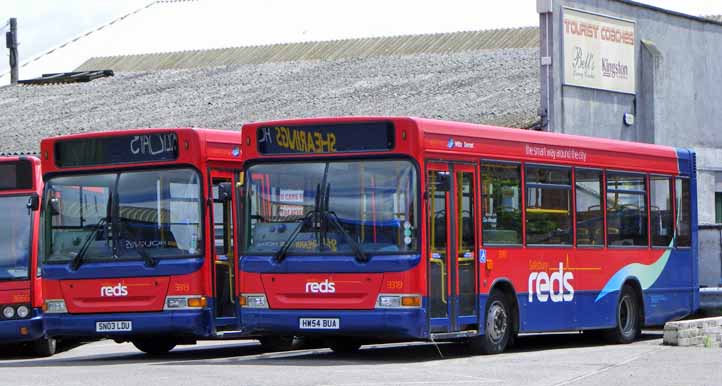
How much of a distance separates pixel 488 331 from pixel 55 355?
6503 millimetres

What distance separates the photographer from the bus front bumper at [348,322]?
1691cm

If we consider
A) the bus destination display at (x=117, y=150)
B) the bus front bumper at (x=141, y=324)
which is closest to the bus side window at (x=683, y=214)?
the bus front bumper at (x=141, y=324)

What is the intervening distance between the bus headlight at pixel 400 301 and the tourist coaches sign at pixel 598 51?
45.8 ft

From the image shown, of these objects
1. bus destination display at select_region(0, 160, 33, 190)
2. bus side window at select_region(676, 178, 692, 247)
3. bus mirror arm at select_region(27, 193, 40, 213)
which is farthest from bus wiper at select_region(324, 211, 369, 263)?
bus side window at select_region(676, 178, 692, 247)

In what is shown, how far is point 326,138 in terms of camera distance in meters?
17.5

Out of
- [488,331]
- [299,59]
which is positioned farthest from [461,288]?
[299,59]

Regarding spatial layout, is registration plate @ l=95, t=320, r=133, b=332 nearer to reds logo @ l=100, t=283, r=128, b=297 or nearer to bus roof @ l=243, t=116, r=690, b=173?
reds logo @ l=100, t=283, r=128, b=297

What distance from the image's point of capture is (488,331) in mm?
18516

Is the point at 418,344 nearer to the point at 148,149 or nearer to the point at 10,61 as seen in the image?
the point at 148,149

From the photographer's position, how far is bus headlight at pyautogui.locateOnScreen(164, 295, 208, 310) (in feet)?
59.6

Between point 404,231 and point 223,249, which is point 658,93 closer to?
point 223,249

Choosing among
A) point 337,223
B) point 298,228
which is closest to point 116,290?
point 298,228

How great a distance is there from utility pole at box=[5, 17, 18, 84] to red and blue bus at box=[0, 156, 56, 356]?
37.5 m

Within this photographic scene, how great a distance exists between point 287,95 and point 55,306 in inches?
865
